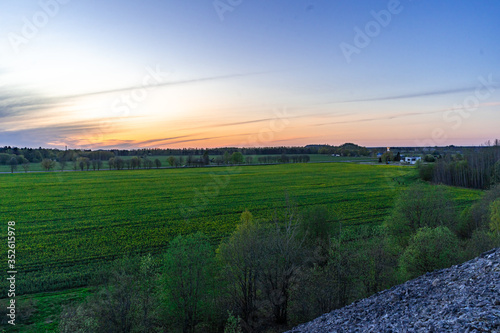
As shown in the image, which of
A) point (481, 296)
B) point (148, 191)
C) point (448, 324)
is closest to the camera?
point (448, 324)

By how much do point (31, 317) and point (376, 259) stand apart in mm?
31683

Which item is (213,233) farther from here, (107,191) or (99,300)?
(107,191)

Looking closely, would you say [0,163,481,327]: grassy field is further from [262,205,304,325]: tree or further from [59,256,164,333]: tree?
[262,205,304,325]: tree


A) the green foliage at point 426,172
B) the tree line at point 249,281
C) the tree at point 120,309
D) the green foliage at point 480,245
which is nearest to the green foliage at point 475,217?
the tree line at point 249,281

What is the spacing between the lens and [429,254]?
26.0 m

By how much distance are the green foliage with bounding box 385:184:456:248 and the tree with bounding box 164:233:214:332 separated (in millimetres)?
28665

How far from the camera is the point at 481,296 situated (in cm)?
1105

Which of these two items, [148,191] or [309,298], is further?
[148,191]

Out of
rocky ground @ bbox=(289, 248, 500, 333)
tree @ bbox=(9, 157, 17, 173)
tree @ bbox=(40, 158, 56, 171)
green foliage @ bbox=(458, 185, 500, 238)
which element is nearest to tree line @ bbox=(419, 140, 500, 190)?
green foliage @ bbox=(458, 185, 500, 238)

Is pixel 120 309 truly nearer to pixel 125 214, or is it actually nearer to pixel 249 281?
pixel 249 281

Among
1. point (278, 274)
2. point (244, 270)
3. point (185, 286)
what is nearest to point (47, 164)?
point (185, 286)

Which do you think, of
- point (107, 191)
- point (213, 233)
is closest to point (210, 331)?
point (213, 233)

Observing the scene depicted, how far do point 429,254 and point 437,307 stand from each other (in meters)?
16.7

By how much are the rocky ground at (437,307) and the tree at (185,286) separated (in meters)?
11.7
